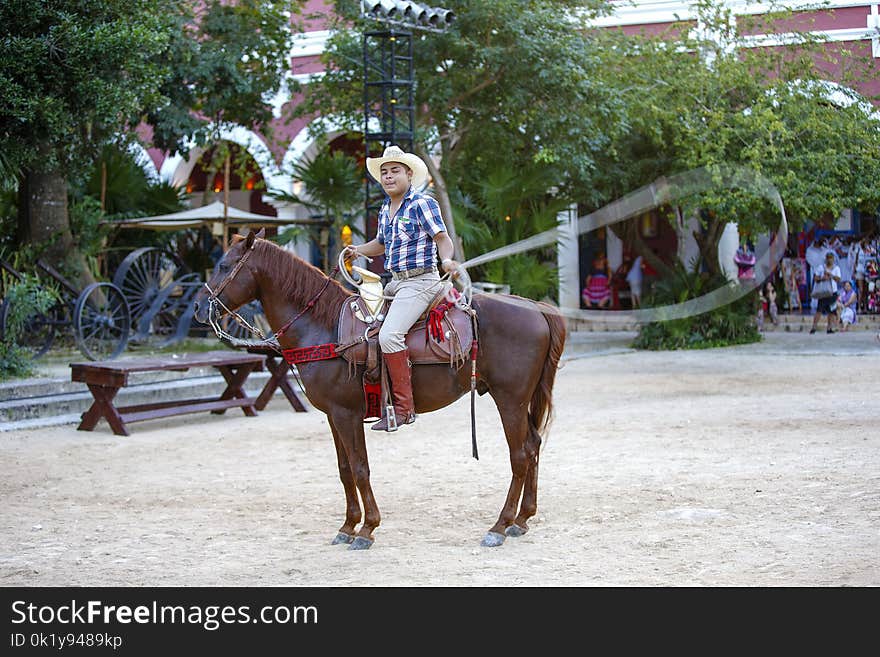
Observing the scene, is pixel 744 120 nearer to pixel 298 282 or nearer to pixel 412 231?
pixel 412 231

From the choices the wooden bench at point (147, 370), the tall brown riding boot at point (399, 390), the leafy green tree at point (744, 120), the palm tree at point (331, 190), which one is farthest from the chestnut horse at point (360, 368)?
the palm tree at point (331, 190)

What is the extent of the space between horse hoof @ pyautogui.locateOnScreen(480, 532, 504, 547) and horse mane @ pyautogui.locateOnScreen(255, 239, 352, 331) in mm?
1541

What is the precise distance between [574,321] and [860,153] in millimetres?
8643

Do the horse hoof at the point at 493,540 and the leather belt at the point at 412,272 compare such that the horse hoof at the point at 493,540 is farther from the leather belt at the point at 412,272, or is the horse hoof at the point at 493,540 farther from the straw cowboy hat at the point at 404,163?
the straw cowboy hat at the point at 404,163

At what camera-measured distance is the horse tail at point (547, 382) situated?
22.7 ft

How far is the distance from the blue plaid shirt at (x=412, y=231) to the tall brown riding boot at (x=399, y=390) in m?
0.54

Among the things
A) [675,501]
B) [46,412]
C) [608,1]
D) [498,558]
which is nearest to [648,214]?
[608,1]

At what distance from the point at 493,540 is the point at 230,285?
7.11ft

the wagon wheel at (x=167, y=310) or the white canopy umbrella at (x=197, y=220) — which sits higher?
the white canopy umbrella at (x=197, y=220)

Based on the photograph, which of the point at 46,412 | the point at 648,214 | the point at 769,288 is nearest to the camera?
the point at 46,412

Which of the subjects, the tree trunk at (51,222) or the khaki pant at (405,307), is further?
the tree trunk at (51,222)

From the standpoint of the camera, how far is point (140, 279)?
1677 cm

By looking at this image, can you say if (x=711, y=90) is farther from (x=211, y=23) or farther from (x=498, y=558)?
(x=498, y=558)

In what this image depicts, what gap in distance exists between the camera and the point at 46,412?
1214 centimetres
